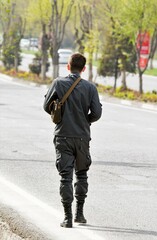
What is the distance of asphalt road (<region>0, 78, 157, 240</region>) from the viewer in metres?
9.84

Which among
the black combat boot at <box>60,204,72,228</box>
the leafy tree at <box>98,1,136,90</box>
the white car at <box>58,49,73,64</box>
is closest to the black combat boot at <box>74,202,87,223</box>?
the black combat boot at <box>60,204,72,228</box>

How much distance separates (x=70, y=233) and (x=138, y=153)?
30.9ft

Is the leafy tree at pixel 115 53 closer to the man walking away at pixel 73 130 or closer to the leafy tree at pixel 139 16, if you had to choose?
the leafy tree at pixel 139 16

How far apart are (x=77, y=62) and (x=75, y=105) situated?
413mm

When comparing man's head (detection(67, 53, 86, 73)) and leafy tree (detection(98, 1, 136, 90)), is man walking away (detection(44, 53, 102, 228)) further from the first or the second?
A: leafy tree (detection(98, 1, 136, 90))

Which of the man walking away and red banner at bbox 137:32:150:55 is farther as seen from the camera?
red banner at bbox 137:32:150:55

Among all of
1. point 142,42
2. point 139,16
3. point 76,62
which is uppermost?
point 76,62

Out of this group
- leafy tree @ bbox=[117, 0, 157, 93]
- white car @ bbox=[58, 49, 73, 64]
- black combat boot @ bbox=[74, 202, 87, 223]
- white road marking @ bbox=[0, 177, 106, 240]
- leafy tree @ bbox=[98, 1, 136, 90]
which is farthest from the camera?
white car @ bbox=[58, 49, 73, 64]

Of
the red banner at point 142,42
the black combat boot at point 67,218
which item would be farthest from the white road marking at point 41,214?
the red banner at point 142,42

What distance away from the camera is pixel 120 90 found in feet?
141

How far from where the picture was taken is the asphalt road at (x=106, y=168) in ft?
32.3

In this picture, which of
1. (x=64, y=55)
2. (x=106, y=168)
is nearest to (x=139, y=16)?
(x=106, y=168)

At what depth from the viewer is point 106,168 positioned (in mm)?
15148

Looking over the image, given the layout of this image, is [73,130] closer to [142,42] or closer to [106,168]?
[106,168]
